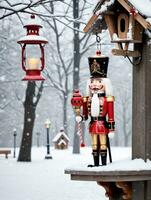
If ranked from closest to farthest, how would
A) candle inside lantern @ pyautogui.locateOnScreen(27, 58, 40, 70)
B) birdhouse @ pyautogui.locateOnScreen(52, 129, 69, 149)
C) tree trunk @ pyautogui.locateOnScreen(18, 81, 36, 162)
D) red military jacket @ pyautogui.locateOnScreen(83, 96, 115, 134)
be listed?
red military jacket @ pyautogui.locateOnScreen(83, 96, 115, 134) → candle inside lantern @ pyautogui.locateOnScreen(27, 58, 40, 70) → tree trunk @ pyautogui.locateOnScreen(18, 81, 36, 162) → birdhouse @ pyautogui.locateOnScreen(52, 129, 69, 149)

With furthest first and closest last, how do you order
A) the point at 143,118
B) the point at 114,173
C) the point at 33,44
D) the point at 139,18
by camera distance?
the point at 33,44
the point at 143,118
the point at 139,18
the point at 114,173

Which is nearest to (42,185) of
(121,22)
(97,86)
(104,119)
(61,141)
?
(104,119)

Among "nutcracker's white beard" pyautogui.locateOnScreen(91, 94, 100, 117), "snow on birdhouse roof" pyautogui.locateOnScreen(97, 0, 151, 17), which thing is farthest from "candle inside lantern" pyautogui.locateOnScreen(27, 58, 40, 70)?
"nutcracker's white beard" pyautogui.locateOnScreen(91, 94, 100, 117)

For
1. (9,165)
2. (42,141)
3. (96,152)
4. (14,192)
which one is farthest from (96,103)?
(42,141)

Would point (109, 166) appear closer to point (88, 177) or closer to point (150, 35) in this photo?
point (88, 177)

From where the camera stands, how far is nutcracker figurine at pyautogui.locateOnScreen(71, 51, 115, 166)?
323 inches

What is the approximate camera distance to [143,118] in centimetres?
829

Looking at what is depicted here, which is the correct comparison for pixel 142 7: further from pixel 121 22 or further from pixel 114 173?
pixel 114 173

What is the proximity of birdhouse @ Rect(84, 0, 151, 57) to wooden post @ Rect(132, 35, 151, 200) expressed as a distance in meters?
0.17

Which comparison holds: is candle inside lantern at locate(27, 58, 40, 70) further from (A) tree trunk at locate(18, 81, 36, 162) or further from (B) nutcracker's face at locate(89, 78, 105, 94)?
(A) tree trunk at locate(18, 81, 36, 162)

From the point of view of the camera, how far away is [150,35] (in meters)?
8.16

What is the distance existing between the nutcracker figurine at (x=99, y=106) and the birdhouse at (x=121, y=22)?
34 cm

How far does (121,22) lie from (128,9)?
44 cm

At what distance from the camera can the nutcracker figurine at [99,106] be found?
26.9 feet
